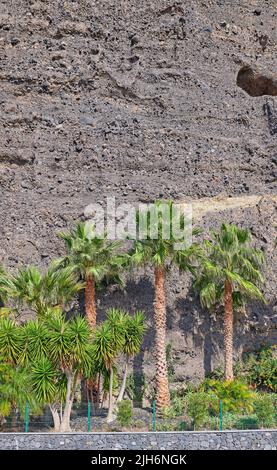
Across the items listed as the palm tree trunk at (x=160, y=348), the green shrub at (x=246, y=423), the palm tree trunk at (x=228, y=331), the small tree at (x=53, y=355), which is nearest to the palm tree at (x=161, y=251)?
the palm tree trunk at (x=160, y=348)

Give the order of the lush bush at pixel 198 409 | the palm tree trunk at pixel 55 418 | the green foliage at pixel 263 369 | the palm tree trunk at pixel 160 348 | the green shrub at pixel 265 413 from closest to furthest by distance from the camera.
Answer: the lush bush at pixel 198 409 → the green shrub at pixel 265 413 → the palm tree trunk at pixel 55 418 → the palm tree trunk at pixel 160 348 → the green foliage at pixel 263 369

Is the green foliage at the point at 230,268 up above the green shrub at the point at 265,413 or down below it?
above

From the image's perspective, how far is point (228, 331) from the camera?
2827cm

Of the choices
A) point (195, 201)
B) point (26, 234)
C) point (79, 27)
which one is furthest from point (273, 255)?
point (79, 27)

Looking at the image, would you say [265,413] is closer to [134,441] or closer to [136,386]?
[134,441]

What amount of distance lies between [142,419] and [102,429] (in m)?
1.57

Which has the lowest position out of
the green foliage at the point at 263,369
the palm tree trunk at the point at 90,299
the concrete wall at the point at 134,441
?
the concrete wall at the point at 134,441

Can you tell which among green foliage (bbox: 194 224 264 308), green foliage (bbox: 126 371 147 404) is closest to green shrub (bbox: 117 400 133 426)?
green foliage (bbox: 126 371 147 404)

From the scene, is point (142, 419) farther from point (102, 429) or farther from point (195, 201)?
point (195, 201)

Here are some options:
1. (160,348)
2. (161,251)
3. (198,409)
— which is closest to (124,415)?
(198,409)

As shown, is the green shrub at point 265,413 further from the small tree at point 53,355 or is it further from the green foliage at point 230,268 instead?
the green foliage at point 230,268

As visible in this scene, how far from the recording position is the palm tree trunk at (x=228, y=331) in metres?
28.0

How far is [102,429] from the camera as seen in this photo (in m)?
22.8

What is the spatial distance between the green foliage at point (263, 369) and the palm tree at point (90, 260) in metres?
6.79
